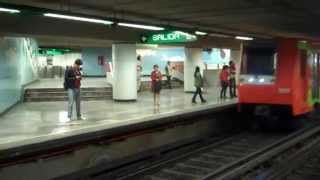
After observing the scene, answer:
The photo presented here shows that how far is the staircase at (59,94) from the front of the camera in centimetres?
2347

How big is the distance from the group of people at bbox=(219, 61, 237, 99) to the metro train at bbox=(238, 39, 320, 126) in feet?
20.4

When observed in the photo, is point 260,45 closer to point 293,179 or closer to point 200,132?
point 200,132

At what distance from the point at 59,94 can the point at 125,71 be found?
397cm

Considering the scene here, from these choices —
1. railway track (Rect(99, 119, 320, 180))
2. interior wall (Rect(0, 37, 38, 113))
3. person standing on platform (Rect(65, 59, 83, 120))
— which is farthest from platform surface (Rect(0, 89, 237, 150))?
railway track (Rect(99, 119, 320, 180))

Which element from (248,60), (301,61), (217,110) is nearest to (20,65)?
(217,110)

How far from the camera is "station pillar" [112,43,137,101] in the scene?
2230cm

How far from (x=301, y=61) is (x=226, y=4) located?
16.3 ft

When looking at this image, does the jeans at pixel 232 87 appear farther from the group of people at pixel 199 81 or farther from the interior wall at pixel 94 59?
the interior wall at pixel 94 59

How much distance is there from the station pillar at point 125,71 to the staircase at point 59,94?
196 centimetres

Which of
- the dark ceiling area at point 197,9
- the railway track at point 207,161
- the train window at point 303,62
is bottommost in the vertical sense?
the railway track at point 207,161

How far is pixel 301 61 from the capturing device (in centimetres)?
1565

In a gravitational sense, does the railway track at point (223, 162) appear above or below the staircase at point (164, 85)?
below

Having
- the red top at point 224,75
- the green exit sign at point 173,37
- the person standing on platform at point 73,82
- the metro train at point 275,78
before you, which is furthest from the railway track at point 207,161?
the red top at point 224,75

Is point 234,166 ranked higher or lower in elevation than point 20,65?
lower
